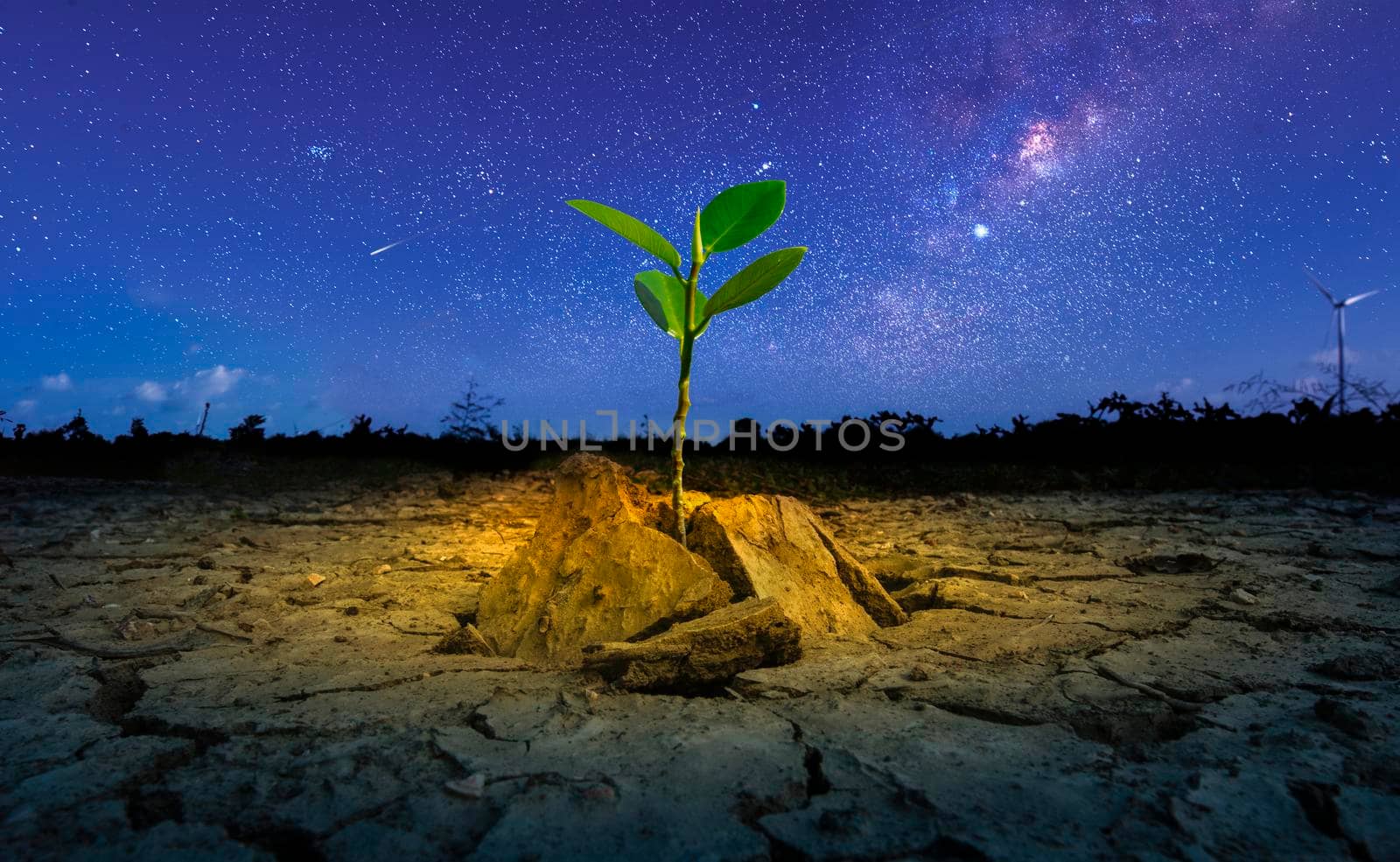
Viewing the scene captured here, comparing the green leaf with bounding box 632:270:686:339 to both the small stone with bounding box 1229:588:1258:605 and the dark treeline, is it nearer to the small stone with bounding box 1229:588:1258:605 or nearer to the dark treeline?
the small stone with bounding box 1229:588:1258:605

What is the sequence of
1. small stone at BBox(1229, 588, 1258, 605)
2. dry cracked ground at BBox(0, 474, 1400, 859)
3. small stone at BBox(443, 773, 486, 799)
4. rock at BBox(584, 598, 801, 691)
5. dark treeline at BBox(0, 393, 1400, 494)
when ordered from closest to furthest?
dry cracked ground at BBox(0, 474, 1400, 859) < small stone at BBox(443, 773, 486, 799) < rock at BBox(584, 598, 801, 691) < small stone at BBox(1229, 588, 1258, 605) < dark treeline at BBox(0, 393, 1400, 494)

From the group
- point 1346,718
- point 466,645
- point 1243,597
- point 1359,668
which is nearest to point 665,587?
point 466,645

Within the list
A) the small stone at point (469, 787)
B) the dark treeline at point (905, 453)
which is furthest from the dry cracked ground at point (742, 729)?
the dark treeline at point (905, 453)

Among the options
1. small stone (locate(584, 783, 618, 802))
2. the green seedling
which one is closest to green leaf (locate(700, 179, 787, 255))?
the green seedling

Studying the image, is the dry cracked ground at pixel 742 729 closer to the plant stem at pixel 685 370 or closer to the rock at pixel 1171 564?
the rock at pixel 1171 564

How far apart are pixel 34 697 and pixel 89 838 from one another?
0.96 m

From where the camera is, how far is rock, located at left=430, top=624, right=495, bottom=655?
2137 millimetres

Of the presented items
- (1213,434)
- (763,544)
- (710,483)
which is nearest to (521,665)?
(763,544)

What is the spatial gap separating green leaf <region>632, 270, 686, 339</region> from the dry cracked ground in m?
1.13

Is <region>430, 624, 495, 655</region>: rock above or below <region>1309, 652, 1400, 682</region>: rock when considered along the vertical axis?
below

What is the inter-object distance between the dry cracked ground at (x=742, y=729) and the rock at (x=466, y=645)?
0.05 metres

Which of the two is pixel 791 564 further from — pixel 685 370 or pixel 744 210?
pixel 744 210

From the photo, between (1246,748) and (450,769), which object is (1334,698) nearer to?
(1246,748)

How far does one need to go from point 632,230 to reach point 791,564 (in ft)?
4.08
